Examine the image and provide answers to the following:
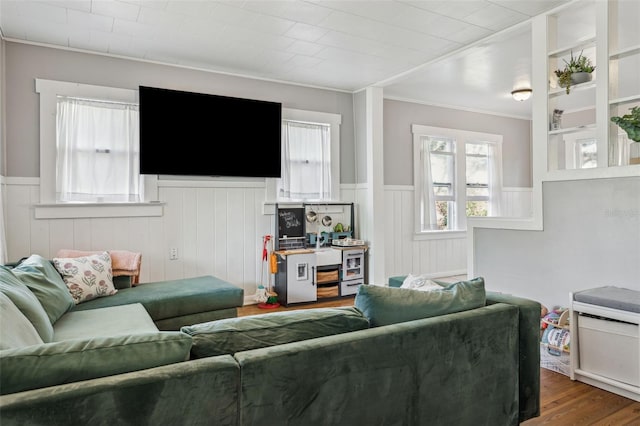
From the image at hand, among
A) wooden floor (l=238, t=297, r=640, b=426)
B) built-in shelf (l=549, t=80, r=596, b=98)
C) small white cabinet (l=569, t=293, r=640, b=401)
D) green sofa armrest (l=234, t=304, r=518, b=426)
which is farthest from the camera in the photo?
built-in shelf (l=549, t=80, r=596, b=98)

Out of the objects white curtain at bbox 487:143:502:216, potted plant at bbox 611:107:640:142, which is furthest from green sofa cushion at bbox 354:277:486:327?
white curtain at bbox 487:143:502:216

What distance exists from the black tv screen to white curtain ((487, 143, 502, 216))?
388cm

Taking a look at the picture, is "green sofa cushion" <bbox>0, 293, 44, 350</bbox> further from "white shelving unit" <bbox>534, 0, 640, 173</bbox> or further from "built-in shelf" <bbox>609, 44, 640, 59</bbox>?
"built-in shelf" <bbox>609, 44, 640, 59</bbox>

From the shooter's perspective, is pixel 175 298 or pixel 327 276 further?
pixel 327 276

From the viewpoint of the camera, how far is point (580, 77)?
119 inches

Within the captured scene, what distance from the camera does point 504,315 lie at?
6.01ft

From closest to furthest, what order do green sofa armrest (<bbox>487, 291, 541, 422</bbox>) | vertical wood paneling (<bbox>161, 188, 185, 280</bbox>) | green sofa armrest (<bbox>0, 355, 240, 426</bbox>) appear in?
green sofa armrest (<bbox>0, 355, 240, 426</bbox>) → green sofa armrest (<bbox>487, 291, 541, 422</bbox>) → vertical wood paneling (<bbox>161, 188, 185, 280</bbox>)

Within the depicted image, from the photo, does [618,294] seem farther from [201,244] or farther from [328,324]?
[201,244]

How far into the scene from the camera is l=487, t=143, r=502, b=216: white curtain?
6766 millimetres

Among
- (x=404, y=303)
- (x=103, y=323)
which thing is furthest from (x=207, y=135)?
(x=404, y=303)

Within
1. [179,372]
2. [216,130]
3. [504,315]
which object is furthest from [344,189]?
[179,372]

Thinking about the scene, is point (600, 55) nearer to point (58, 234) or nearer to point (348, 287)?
point (348, 287)

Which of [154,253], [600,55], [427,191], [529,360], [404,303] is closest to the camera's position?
[404,303]

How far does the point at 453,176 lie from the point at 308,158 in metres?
2.60
